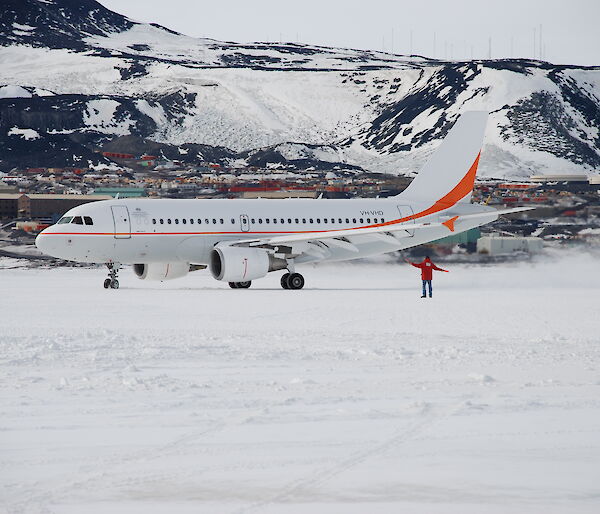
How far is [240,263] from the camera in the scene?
137 ft

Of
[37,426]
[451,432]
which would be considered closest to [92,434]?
[37,426]

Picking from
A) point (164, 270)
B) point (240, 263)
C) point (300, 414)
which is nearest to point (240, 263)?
point (240, 263)

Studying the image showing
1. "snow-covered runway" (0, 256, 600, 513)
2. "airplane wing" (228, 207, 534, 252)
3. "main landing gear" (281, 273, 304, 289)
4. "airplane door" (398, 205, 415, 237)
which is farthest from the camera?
"airplane door" (398, 205, 415, 237)

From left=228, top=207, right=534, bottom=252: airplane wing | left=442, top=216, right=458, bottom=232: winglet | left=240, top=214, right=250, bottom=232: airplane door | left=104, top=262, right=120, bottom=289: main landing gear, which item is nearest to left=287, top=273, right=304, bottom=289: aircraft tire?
left=228, top=207, right=534, bottom=252: airplane wing

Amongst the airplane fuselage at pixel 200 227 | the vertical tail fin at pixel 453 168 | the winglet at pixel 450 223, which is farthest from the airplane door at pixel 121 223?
the winglet at pixel 450 223

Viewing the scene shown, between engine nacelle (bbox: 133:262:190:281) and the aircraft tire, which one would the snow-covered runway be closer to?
the aircraft tire

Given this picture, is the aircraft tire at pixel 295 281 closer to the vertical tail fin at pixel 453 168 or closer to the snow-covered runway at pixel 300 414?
the vertical tail fin at pixel 453 168

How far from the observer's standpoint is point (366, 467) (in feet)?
36.8

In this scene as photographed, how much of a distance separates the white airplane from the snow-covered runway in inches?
507

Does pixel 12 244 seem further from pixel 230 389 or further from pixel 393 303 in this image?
pixel 230 389

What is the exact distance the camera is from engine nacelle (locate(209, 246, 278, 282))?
136 ft

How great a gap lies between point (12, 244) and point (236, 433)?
75.8m

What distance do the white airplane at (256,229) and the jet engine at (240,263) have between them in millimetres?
37

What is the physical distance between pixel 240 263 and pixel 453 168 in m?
12.7
